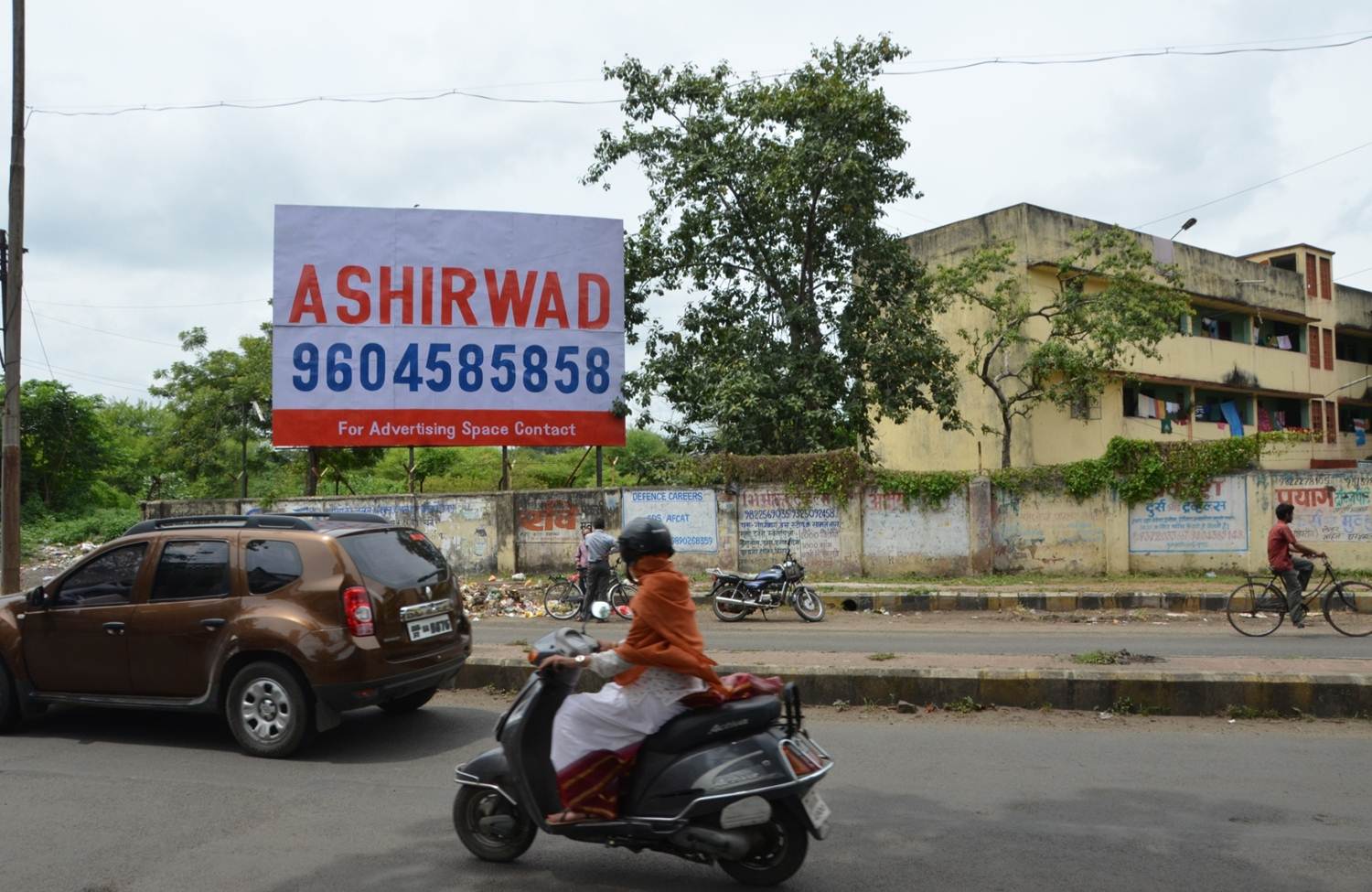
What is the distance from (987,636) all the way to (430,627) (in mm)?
8787

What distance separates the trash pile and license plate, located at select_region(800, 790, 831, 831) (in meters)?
12.8

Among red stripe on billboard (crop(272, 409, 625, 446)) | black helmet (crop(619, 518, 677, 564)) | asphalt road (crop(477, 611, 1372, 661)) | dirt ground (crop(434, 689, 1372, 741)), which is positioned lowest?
asphalt road (crop(477, 611, 1372, 661))

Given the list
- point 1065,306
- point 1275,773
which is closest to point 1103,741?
point 1275,773

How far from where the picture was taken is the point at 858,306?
77.6 feet

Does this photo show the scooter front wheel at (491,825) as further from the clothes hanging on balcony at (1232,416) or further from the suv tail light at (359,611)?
the clothes hanging on balcony at (1232,416)

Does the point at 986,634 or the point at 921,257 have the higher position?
the point at 921,257

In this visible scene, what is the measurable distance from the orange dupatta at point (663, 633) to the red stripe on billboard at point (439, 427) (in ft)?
62.1

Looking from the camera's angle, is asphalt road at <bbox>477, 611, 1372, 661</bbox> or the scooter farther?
asphalt road at <bbox>477, 611, 1372, 661</bbox>

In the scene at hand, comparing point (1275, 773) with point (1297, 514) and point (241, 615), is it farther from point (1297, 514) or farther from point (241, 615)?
point (1297, 514)

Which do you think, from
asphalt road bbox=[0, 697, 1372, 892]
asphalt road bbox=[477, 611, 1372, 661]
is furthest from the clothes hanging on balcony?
asphalt road bbox=[0, 697, 1372, 892]

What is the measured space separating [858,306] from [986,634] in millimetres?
11459

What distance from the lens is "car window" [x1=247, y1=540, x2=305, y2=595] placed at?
677 centimetres

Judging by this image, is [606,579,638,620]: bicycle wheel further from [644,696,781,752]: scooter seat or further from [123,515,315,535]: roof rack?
[644,696,781,752]: scooter seat

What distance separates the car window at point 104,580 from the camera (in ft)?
23.6
